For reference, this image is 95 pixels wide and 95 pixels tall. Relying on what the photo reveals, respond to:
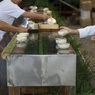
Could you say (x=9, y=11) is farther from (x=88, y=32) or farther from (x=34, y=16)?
(x=88, y=32)

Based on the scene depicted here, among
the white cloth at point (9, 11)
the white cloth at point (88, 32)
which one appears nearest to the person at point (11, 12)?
the white cloth at point (9, 11)

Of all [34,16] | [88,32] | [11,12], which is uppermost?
[88,32]

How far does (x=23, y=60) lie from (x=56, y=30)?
147 cm

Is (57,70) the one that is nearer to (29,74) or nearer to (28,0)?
(29,74)

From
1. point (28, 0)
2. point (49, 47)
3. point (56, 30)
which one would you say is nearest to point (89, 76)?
point (56, 30)

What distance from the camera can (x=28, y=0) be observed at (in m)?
11.8

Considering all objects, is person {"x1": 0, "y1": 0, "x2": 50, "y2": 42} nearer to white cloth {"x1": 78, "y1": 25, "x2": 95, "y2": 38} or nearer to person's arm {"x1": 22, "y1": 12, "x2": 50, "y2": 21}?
person's arm {"x1": 22, "y1": 12, "x2": 50, "y2": 21}

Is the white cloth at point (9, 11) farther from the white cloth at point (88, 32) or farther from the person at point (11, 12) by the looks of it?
the white cloth at point (88, 32)

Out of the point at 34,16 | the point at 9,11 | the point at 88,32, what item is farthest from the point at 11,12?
the point at 88,32

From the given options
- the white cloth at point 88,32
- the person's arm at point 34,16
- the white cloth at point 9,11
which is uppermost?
the white cloth at point 88,32

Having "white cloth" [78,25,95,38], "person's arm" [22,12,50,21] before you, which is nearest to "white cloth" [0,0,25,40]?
"person's arm" [22,12,50,21]

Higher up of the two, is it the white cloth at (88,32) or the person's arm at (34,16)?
the white cloth at (88,32)

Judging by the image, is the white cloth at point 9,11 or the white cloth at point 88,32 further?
the white cloth at point 9,11

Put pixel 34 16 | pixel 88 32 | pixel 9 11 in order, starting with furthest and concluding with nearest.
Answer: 1. pixel 34 16
2. pixel 9 11
3. pixel 88 32
